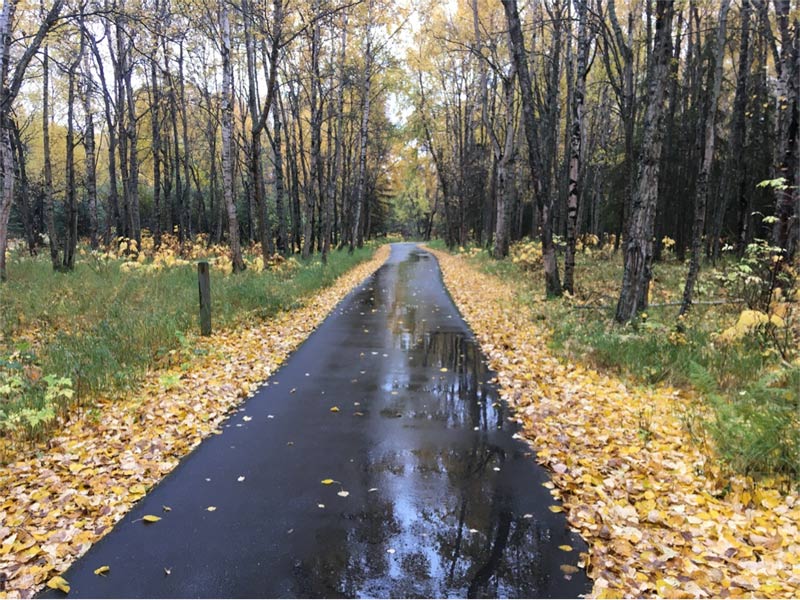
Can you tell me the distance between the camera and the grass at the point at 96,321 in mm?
5375

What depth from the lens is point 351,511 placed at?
356 centimetres

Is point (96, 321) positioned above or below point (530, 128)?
below

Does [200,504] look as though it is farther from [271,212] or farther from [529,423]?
[271,212]

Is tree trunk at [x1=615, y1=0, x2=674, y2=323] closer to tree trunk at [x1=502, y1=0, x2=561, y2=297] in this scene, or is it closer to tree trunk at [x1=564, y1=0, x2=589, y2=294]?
tree trunk at [x1=564, y1=0, x2=589, y2=294]

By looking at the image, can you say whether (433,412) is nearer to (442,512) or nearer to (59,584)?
(442,512)

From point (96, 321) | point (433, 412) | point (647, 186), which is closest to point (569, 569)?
point (433, 412)

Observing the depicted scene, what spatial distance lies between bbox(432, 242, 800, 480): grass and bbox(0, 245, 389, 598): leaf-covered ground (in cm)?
478

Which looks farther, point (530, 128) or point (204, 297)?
point (530, 128)

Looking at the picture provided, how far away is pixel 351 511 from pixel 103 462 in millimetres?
2372

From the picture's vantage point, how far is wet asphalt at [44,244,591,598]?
2850mm

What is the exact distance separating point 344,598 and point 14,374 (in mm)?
5388

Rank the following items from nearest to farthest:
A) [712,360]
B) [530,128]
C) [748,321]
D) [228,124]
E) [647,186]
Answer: [748,321] < [712,360] < [647,186] < [530,128] < [228,124]

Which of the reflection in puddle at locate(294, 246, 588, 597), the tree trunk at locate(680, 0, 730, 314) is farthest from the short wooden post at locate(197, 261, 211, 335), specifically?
the tree trunk at locate(680, 0, 730, 314)

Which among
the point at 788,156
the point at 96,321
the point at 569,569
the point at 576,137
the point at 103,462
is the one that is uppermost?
the point at 576,137
